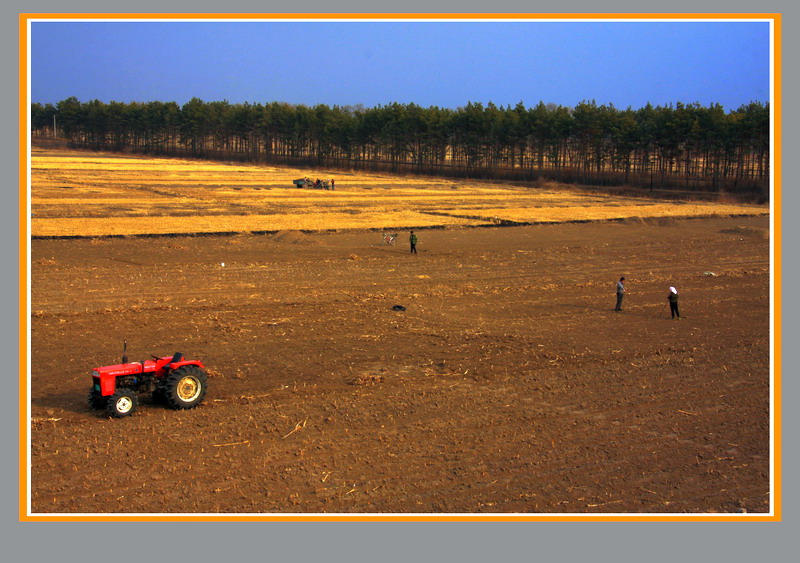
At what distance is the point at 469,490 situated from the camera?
11391mm

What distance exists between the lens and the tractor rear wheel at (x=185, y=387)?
47.1ft

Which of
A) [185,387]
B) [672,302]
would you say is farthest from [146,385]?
[672,302]

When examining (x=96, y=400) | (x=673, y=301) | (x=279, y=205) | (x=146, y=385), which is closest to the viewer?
(x=96, y=400)

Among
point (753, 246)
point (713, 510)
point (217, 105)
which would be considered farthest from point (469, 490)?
point (217, 105)

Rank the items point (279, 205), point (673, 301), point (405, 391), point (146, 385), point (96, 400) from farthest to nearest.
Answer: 1. point (279, 205)
2. point (673, 301)
3. point (405, 391)
4. point (146, 385)
5. point (96, 400)

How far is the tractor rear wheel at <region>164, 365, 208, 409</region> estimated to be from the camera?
1437 cm

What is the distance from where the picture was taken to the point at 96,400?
47.3ft

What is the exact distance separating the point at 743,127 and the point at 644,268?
2351 inches

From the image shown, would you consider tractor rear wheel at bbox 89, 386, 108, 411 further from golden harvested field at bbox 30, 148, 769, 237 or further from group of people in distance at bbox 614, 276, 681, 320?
golden harvested field at bbox 30, 148, 769, 237

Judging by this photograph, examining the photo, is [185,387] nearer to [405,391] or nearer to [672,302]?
[405,391]

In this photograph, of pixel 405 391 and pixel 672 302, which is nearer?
pixel 405 391

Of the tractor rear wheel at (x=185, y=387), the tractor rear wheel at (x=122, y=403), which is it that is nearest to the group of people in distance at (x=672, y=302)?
the tractor rear wheel at (x=185, y=387)

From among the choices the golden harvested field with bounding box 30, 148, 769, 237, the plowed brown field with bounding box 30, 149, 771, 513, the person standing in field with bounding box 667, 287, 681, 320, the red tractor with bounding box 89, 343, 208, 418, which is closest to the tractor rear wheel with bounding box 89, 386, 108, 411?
the red tractor with bounding box 89, 343, 208, 418

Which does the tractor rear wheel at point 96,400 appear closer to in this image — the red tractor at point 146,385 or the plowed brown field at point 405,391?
the red tractor at point 146,385
